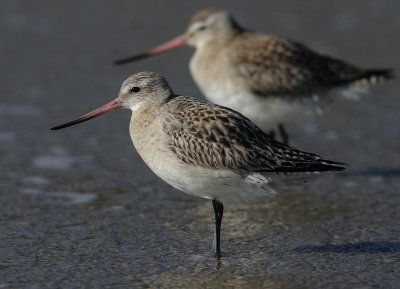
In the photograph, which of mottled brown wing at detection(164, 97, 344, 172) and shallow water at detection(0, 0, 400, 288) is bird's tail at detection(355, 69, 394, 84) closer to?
shallow water at detection(0, 0, 400, 288)

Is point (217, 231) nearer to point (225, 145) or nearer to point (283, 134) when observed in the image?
point (225, 145)

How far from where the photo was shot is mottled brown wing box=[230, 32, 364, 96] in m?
8.40

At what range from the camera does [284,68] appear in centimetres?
850

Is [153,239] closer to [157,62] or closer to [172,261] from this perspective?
[172,261]

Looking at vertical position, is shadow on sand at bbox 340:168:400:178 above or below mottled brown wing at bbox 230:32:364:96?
below

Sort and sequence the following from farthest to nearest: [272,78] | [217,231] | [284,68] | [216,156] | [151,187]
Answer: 1. [284,68]
2. [272,78]
3. [151,187]
4. [217,231]
5. [216,156]

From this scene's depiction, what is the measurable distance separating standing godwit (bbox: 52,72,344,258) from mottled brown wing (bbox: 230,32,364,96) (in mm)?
2448

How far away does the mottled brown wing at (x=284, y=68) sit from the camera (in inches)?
331

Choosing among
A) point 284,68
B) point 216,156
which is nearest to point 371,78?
point 284,68

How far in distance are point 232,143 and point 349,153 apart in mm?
3157

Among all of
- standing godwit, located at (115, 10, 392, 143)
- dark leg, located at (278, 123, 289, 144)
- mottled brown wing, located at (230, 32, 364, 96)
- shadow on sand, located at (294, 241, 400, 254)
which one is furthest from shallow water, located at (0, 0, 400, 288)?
mottled brown wing, located at (230, 32, 364, 96)

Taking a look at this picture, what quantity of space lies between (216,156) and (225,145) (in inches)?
5.0

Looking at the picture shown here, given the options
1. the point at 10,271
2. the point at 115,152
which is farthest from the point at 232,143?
the point at 115,152

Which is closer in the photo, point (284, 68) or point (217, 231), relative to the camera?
point (217, 231)
